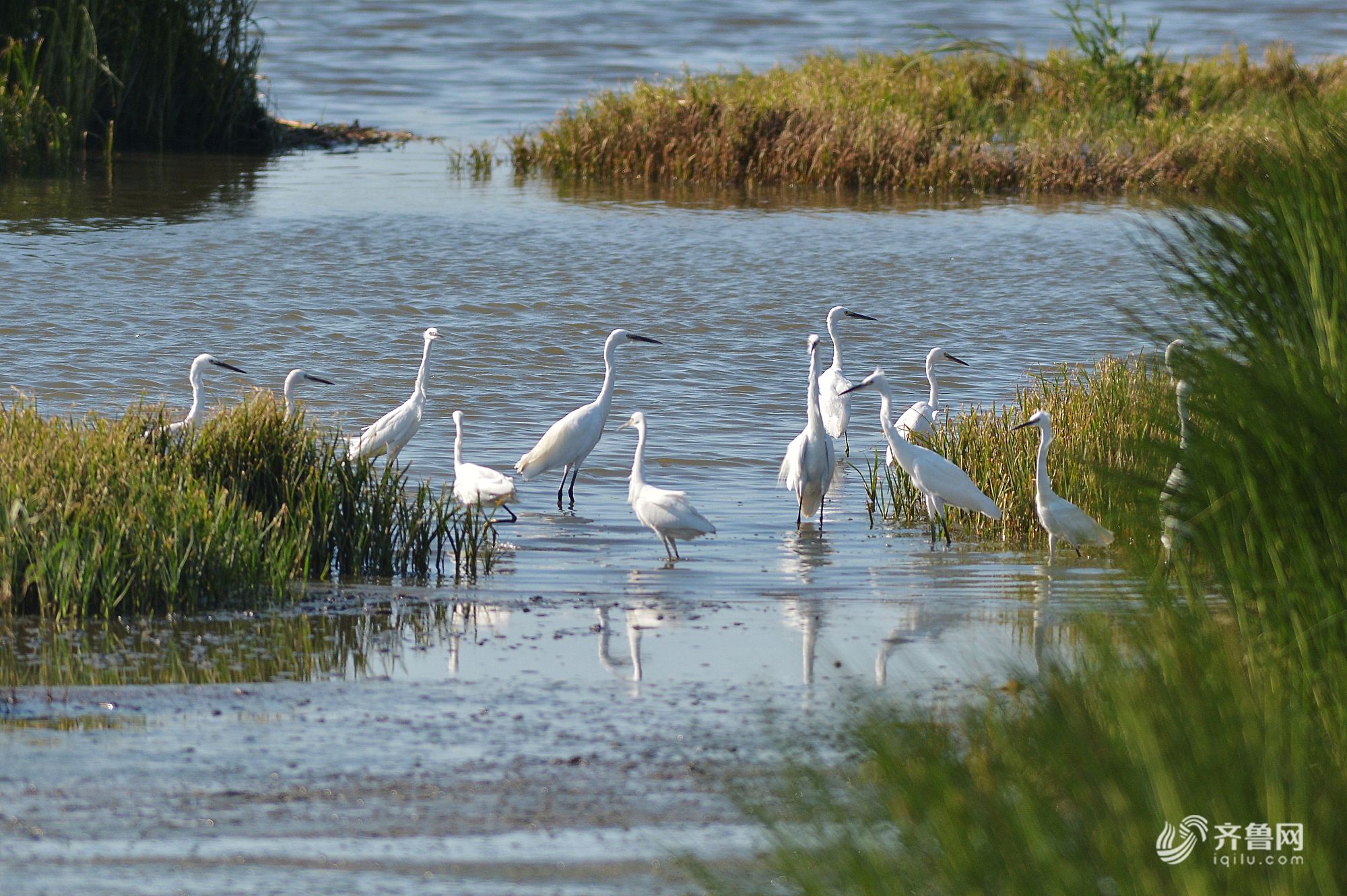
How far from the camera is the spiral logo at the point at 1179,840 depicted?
2.85 metres

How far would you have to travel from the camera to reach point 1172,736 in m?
3.06

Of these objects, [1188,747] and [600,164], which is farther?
[600,164]

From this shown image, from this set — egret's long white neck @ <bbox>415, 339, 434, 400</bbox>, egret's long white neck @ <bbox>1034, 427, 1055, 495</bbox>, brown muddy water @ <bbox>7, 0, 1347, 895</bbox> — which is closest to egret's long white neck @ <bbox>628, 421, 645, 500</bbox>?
brown muddy water @ <bbox>7, 0, 1347, 895</bbox>

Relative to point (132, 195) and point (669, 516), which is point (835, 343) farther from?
point (132, 195)

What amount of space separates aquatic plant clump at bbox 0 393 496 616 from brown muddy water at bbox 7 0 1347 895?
0.20 metres

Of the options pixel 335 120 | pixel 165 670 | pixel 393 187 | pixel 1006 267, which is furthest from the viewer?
pixel 335 120

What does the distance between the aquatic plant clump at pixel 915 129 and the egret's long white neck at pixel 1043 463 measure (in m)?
14.5

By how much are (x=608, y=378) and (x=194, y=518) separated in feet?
15.1

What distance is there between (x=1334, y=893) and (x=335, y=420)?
1052cm

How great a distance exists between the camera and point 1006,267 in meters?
19.1

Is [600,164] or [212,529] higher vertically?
[600,164]

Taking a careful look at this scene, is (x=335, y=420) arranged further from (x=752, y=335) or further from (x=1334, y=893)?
(x=1334, y=893)

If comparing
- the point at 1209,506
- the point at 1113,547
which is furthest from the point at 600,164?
the point at 1209,506

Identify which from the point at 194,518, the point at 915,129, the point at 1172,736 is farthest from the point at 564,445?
the point at 915,129
